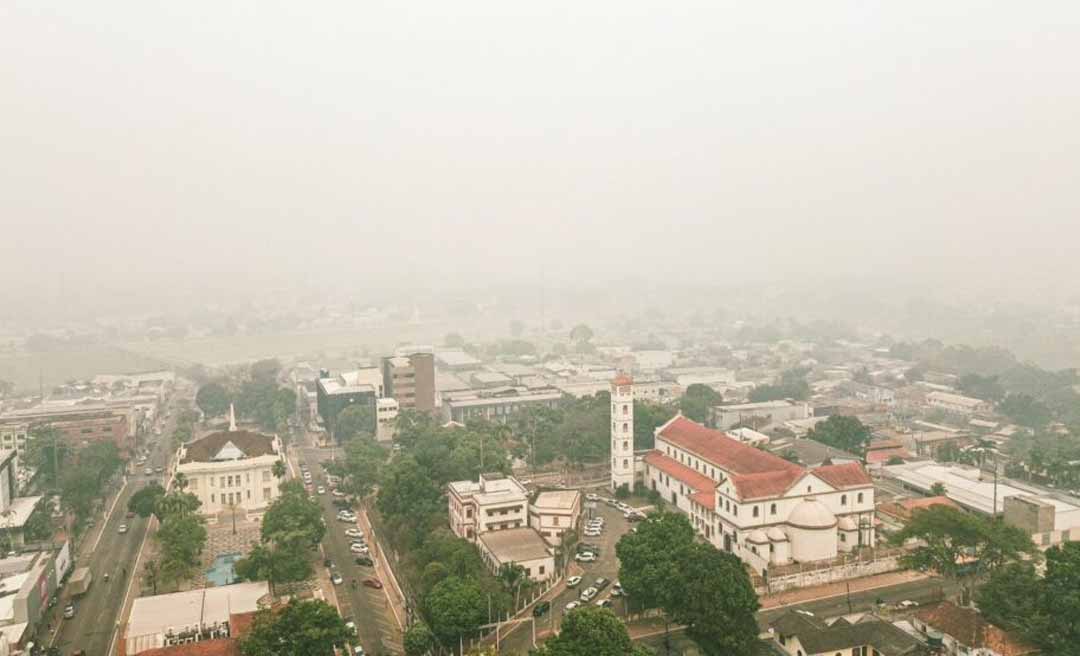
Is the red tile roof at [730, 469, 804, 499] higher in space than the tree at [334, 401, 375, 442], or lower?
higher

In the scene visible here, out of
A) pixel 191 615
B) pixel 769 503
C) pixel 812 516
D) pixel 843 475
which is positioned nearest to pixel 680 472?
pixel 769 503

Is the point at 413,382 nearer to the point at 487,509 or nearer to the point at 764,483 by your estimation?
the point at 487,509

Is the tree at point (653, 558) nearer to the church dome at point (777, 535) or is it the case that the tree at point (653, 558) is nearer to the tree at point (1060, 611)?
the church dome at point (777, 535)

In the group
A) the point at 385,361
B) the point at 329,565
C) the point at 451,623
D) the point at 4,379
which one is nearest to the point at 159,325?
the point at 4,379

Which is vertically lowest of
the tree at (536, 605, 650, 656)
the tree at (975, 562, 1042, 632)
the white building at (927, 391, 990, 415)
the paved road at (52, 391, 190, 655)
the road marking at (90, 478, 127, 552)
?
the white building at (927, 391, 990, 415)

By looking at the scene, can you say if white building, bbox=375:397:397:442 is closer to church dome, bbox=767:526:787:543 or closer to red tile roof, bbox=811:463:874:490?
church dome, bbox=767:526:787:543

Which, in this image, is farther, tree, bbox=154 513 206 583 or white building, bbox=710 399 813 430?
white building, bbox=710 399 813 430

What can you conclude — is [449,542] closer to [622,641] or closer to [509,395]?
[622,641]

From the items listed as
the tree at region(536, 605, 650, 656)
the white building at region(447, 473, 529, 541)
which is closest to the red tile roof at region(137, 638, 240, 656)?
the tree at region(536, 605, 650, 656)
